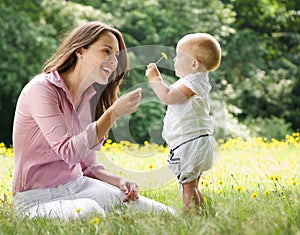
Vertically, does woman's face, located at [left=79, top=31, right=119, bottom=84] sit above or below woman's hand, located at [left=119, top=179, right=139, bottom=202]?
above

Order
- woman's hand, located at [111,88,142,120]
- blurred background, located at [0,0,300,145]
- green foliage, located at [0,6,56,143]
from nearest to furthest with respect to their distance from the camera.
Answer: woman's hand, located at [111,88,142,120], green foliage, located at [0,6,56,143], blurred background, located at [0,0,300,145]

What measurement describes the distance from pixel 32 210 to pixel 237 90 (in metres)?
9.73

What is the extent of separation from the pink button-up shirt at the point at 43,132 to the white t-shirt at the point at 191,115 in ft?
1.46

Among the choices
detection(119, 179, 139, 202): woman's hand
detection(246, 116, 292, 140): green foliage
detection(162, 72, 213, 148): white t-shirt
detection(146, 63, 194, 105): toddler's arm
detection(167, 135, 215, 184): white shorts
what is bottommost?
detection(246, 116, 292, 140): green foliage

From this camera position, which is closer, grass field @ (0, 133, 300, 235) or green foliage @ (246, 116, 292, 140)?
grass field @ (0, 133, 300, 235)

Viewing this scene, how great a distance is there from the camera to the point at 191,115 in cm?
287

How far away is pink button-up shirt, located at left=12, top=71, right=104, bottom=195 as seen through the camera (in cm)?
272

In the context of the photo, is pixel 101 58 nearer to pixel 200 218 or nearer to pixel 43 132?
pixel 43 132

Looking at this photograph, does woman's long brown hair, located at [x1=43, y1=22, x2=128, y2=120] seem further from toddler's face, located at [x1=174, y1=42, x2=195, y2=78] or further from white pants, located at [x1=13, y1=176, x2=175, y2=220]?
white pants, located at [x1=13, y1=176, x2=175, y2=220]

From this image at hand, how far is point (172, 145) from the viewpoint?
293cm

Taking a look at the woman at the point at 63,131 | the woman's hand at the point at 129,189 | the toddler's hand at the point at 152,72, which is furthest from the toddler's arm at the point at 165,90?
the woman's hand at the point at 129,189

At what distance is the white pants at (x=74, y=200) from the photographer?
105 inches

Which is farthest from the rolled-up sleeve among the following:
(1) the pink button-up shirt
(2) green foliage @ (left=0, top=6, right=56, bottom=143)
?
(2) green foliage @ (left=0, top=6, right=56, bottom=143)

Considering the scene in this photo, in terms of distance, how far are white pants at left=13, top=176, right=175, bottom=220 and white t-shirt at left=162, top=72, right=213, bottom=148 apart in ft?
1.32
